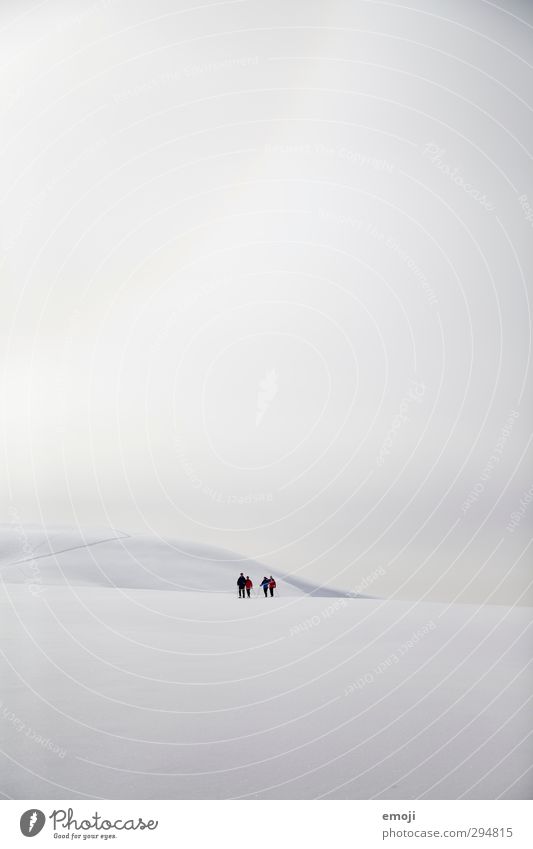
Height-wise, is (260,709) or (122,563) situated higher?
(122,563)

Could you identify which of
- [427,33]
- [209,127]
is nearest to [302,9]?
[427,33]

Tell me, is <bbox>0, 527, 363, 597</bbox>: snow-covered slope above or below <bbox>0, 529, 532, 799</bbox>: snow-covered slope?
above

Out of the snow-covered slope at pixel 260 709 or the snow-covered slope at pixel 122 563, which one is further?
the snow-covered slope at pixel 122 563

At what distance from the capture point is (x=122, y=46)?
9664 millimetres

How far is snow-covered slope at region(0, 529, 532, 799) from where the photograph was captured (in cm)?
476

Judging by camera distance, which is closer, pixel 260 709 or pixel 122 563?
pixel 260 709

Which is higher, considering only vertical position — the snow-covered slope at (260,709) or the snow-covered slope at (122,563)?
the snow-covered slope at (122,563)

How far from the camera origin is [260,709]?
243 inches

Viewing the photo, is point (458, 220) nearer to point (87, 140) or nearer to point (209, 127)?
point (209, 127)

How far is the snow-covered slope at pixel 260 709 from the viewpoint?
4758 mm

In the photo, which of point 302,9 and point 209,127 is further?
point 209,127

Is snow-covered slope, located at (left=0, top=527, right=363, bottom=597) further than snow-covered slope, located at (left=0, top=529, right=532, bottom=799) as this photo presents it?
Yes

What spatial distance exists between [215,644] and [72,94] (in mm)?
7947
